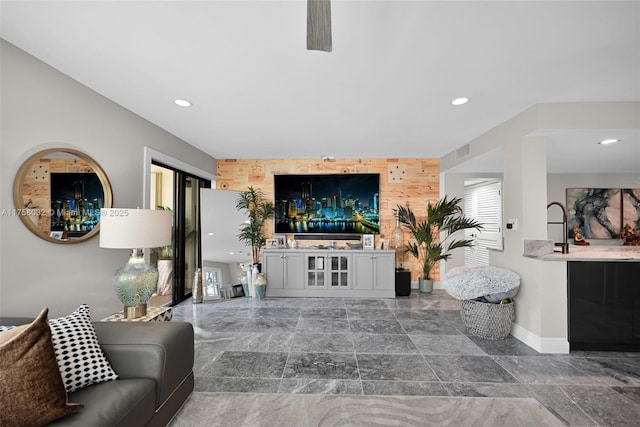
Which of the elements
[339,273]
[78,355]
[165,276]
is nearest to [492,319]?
[339,273]

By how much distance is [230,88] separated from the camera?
2.33 m

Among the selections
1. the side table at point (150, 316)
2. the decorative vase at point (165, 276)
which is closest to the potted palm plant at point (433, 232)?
the side table at point (150, 316)

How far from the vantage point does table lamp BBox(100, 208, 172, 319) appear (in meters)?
1.96

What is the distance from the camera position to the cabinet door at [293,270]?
175 inches

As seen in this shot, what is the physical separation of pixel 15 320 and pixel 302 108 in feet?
8.40

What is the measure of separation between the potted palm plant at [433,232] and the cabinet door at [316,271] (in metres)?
1.51

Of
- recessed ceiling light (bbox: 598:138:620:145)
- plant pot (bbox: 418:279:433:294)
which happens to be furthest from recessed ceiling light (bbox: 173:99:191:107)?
recessed ceiling light (bbox: 598:138:620:145)

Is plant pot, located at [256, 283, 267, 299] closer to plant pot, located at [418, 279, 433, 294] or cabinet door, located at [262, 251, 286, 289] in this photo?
cabinet door, located at [262, 251, 286, 289]

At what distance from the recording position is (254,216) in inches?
189

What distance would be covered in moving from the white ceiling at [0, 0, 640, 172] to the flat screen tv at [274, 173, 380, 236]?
1.78 metres

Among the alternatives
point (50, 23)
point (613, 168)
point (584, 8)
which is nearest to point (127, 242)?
point (50, 23)

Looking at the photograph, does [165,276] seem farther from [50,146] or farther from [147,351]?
[147,351]

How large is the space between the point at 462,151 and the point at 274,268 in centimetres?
344

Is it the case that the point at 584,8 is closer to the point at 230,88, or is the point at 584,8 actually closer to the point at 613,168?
the point at 230,88
